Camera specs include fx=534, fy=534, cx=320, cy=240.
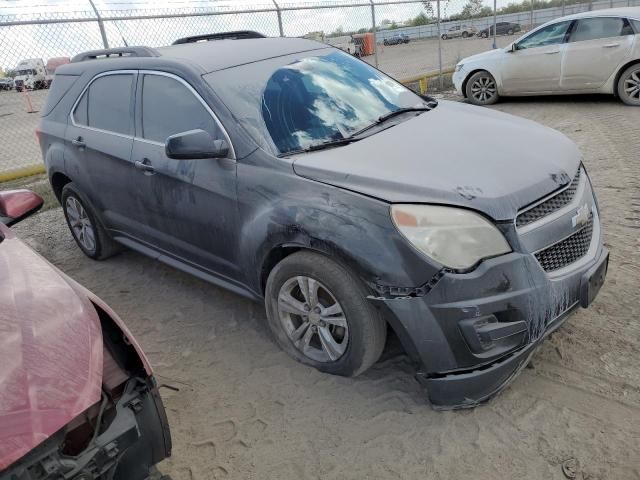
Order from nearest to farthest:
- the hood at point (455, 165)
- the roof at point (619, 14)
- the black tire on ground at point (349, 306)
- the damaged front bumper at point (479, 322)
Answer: the damaged front bumper at point (479, 322), the hood at point (455, 165), the black tire on ground at point (349, 306), the roof at point (619, 14)

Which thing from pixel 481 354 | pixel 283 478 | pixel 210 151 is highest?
pixel 210 151

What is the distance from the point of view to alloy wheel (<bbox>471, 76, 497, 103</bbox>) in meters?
10.2

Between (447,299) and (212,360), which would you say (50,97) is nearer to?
(212,360)

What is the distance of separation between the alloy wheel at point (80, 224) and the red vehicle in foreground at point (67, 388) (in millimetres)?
2564

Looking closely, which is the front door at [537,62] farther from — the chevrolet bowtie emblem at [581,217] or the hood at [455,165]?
the chevrolet bowtie emblem at [581,217]

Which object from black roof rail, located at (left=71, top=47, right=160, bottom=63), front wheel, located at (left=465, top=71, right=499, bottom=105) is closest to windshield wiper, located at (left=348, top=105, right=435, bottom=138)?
black roof rail, located at (left=71, top=47, right=160, bottom=63)

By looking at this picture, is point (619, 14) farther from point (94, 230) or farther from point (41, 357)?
point (41, 357)

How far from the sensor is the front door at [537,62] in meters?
9.26

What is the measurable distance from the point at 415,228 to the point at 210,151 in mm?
1291

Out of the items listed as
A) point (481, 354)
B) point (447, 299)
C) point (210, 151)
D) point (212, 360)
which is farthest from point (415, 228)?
point (212, 360)

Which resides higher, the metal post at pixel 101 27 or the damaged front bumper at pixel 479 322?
the metal post at pixel 101 27

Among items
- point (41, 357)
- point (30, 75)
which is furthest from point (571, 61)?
point (41, 357)

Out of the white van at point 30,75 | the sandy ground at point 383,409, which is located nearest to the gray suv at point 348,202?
the sandy ground at point 383,409

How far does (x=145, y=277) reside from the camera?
4.67 metres
